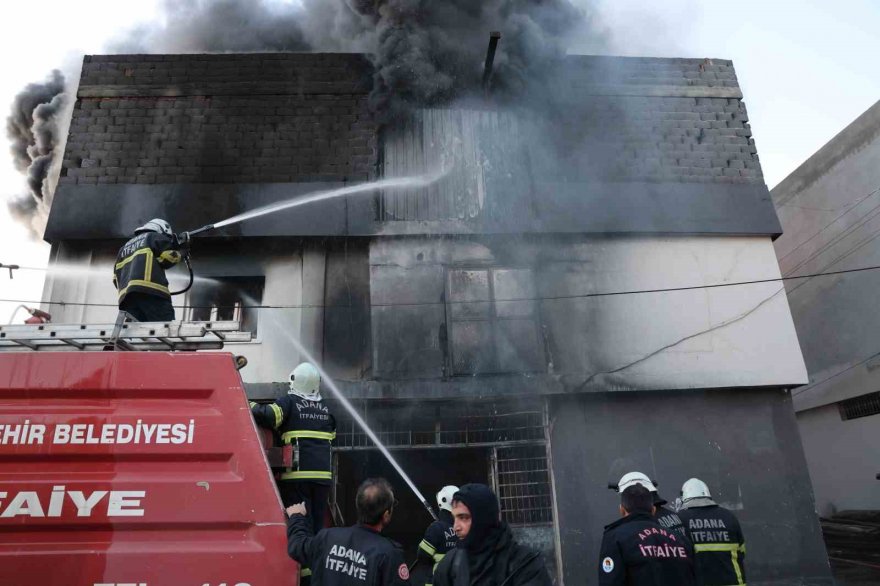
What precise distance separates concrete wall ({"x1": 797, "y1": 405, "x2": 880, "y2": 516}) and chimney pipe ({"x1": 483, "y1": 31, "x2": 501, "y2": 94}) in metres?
11.1

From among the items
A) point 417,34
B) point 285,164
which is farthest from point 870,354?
point 285,164

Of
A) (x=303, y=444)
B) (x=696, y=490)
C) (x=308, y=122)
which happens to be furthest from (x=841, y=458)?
(x=303, y=444)

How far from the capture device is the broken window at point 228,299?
374 inches

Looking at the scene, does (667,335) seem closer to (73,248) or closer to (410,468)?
(410,468)

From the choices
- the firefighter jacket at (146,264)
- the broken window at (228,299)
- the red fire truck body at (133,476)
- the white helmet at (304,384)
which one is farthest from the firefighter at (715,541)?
the broken window at (228,299)

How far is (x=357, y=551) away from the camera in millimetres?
2859

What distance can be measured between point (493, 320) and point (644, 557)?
6449 mm

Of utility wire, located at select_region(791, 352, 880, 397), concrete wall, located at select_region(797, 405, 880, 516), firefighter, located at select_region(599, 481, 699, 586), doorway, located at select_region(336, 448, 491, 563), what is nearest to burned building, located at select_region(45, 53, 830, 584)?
doorway, located at select_region(336, 448, 491, 563)

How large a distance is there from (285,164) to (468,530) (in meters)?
8.44

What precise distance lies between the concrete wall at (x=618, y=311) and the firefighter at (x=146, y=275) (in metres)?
4.74

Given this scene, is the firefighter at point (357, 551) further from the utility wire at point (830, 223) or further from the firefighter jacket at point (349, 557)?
the utility wire at point (830, 223)

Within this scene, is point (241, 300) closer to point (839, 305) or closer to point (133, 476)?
point (133, 476)

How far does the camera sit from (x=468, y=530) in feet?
8.46

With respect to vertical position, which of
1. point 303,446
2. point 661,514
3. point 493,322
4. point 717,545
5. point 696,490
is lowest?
point 717,545
